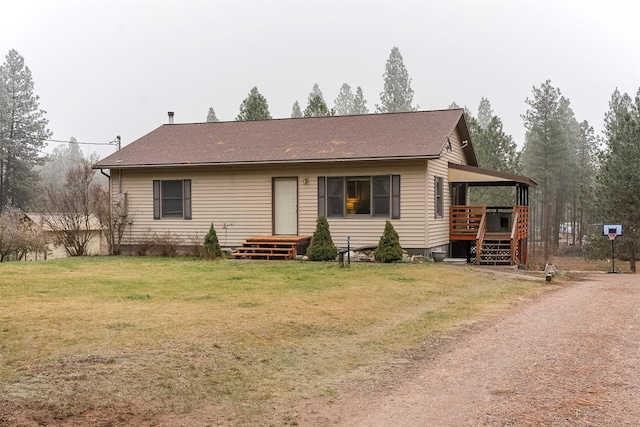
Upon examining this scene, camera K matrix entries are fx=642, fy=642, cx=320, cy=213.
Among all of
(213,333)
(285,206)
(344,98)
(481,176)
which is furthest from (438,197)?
(344,98)

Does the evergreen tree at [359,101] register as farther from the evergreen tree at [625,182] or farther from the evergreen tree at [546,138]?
the evergreen tree at [625,182]

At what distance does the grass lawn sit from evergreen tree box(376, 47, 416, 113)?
5025 centimetres

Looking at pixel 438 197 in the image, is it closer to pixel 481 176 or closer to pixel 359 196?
pixel 481 176

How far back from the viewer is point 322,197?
20.6 metres

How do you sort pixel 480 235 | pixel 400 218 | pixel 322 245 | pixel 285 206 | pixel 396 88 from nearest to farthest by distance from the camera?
pixel 322 245 < pixel 400 218 < pixel 480 235 < pixel 285 206 < pixel 396 88

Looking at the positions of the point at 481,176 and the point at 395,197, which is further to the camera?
the point at 481,176

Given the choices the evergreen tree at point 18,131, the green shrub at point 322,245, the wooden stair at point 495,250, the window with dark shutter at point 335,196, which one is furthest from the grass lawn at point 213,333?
the evergreen tree at point 18,131

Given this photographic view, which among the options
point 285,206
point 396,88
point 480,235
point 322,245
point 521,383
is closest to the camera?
point 521,383

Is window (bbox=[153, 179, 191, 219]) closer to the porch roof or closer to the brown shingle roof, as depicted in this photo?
the brown shingle roof

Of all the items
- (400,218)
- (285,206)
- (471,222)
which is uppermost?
(285,206)

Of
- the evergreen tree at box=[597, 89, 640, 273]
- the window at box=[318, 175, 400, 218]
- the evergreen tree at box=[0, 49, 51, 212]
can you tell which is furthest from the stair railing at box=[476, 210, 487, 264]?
the evergreen tree at box=[0, 49, 51, 212]

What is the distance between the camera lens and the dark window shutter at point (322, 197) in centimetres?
2053

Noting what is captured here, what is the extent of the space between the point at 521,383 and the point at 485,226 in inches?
598

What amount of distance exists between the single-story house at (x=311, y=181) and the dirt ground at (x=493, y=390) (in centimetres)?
1033
